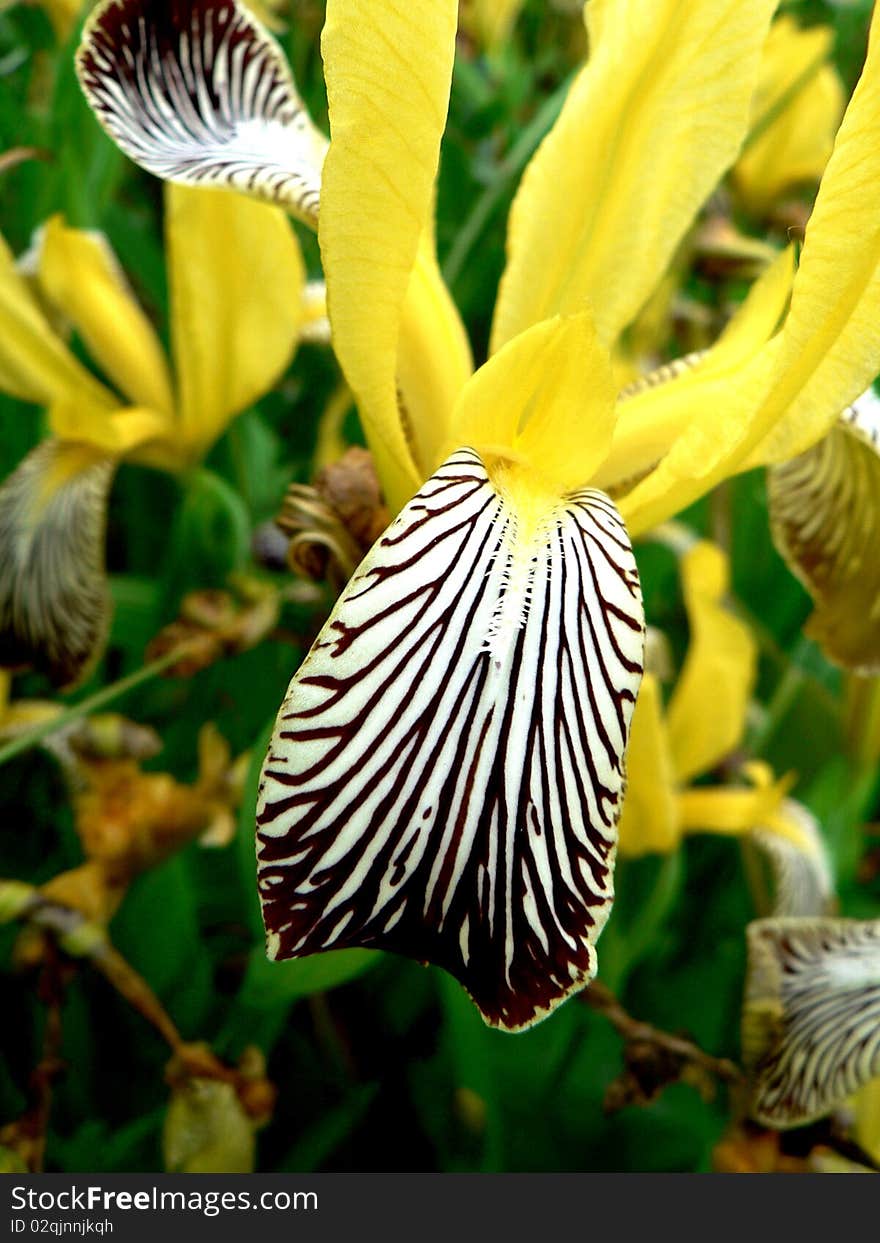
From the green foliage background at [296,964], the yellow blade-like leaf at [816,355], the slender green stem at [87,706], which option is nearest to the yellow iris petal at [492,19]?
the green foliage background at [296,964]

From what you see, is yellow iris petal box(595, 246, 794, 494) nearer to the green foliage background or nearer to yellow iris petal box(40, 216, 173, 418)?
the green foliage background

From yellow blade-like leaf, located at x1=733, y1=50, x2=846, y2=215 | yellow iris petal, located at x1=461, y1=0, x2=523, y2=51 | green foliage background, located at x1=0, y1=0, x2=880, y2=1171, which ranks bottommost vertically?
green foliage background, located at x1=0, y1=0, x2=880, y2=1171

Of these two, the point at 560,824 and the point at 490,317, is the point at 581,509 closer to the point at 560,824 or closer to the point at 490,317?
the point at 560,824

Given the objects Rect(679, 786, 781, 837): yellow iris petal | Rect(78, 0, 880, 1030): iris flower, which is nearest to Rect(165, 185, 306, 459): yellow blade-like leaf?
Rect(78, 0, 880, 1030): iris flower

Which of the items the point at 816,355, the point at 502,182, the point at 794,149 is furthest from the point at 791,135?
the point at 816,355

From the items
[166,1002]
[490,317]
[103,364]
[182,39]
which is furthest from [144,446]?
[490,317]

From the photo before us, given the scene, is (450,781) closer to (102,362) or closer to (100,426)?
(100,426)
